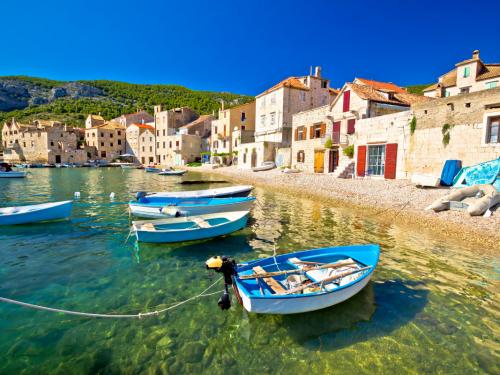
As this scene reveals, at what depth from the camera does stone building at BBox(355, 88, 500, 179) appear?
15266 mm

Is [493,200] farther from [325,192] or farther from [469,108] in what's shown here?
[325,192]

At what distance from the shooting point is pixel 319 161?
97.6 ft

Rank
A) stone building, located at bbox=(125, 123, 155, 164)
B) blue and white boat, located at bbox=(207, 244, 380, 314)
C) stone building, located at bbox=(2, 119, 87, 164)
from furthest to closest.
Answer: stone building, located at bbox=(125, 123, 155, 164)
stone building, located at bbox=(2, 119, 87, 164)
blue and white boat, located at bbox=(207, 244, 380, 314)

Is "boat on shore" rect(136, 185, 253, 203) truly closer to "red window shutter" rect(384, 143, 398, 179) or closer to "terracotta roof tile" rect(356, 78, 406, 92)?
"red window shutter" rect(384, 143, 398, 179)

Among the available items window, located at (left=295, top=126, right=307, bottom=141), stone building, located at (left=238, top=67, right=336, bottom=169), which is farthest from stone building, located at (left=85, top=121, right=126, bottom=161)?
window, located at (left=295, top=126, right=307, bottom=141)

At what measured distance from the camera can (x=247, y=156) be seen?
4244 centimetres

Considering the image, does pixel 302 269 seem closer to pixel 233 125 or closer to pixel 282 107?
pixel 282 107

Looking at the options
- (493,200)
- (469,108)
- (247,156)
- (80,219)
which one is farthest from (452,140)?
(247,156)

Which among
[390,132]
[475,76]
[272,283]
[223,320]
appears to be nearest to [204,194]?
[272,283]

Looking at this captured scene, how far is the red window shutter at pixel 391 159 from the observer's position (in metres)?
20.8

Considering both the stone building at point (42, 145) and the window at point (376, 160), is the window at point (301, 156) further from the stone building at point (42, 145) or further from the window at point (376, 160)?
the stone building at point (42, 145)

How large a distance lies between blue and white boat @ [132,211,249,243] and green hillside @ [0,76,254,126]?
275ft

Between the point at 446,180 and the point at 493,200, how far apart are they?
4683 mm

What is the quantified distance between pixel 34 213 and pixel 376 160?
2387 cm
